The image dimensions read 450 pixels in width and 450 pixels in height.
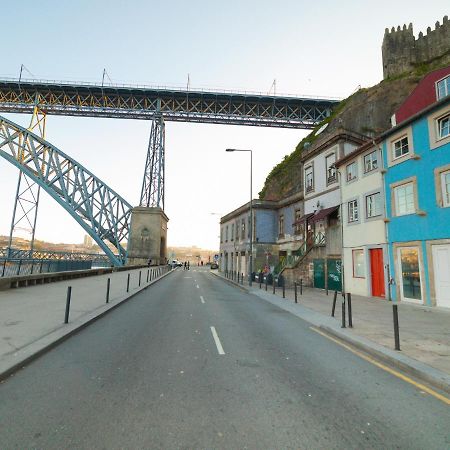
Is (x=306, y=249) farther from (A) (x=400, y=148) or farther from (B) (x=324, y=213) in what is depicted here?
(A) (x=400, y=148)

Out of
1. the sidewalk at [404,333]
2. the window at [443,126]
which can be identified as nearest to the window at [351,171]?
the window at [443,126]

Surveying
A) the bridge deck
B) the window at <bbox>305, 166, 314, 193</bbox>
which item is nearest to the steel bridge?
the bridge deck

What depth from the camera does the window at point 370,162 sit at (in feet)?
53.7

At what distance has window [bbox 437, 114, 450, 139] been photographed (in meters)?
12.1

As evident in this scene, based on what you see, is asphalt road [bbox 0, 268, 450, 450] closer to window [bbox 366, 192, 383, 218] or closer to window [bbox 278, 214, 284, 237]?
window [bbox 366, 192, 383, 218]

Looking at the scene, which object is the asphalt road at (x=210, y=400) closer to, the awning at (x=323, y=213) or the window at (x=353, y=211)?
the window at (x=353, y=211)

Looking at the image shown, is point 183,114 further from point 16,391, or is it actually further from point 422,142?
point 16,391

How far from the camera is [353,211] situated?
1817 centimetres

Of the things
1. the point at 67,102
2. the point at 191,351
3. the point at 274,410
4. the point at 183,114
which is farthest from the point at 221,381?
the point at 67,102

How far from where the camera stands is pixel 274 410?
11.5 feet

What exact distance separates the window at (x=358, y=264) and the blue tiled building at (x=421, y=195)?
2237 mm

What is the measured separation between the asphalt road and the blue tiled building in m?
9.15

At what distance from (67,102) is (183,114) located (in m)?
20.3

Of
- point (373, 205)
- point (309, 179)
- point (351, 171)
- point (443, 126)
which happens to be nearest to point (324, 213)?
point (351, 171)
